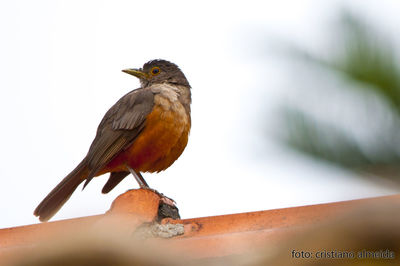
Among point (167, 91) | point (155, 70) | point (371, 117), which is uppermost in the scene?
point (155, 70)

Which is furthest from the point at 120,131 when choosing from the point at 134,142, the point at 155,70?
the point at 155,70

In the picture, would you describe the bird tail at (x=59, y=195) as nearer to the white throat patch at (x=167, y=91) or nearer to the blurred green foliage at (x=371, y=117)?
the white throat patch at (x=167, y=91)

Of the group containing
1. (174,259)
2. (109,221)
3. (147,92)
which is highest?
(147,92)

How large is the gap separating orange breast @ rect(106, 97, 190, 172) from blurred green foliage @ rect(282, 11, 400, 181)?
5.26 ft

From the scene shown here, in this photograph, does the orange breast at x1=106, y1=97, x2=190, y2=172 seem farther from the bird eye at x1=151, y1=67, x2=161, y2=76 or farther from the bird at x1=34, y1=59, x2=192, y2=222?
the bird eye at x1=151, y1=67, x2=161, y2=76

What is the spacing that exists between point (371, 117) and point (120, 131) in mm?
2496

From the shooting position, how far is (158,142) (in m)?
5.84

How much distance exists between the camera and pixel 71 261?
225 centimetres

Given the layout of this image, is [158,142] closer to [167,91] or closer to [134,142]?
[134,142]

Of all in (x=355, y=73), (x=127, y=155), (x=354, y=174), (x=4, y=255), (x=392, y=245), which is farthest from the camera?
(x=127, y=155)

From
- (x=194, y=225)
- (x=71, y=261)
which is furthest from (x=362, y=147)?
(x=71, y=261)

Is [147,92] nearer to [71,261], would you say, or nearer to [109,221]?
[109,221]

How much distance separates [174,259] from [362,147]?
175 cm

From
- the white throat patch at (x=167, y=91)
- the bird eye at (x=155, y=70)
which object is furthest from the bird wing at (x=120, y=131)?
the bird eye at (x=155, y=70)
